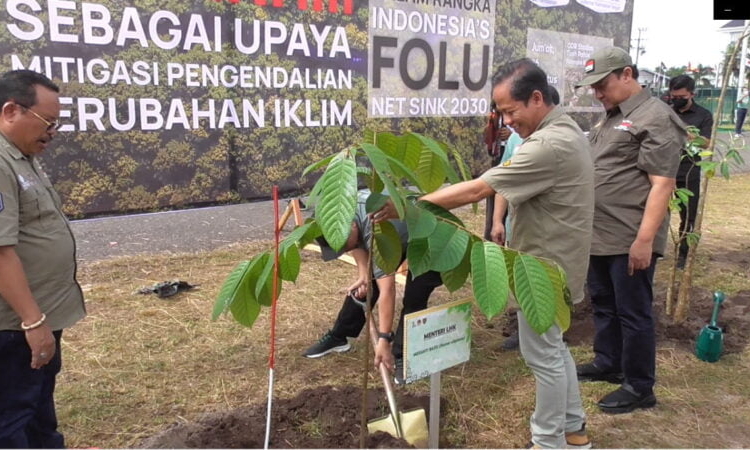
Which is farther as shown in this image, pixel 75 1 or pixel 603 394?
pixel 75 1

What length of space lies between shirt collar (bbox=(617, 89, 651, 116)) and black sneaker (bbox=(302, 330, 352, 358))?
6.84 feet

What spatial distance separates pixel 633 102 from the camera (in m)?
2.91

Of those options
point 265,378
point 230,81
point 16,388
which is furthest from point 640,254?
point 230,81

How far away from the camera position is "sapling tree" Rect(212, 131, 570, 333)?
1.60 metres

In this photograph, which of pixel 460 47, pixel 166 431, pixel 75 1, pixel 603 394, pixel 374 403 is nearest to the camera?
pixel 166 431

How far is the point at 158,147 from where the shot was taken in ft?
17.7

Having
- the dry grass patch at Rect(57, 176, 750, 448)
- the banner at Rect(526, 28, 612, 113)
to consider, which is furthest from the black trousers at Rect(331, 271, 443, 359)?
the banner at Rect(526, 28, 612, 113)

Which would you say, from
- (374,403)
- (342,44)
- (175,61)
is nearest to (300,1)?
(342,44)

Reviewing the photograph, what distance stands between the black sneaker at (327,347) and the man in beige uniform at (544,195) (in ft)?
5.06

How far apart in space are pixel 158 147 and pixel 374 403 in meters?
3.49

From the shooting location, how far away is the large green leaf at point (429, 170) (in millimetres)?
1865

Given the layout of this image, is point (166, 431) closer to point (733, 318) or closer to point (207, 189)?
point (207, 189)

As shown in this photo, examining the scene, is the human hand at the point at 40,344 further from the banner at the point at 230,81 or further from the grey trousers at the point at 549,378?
the banner at the point at 230,81

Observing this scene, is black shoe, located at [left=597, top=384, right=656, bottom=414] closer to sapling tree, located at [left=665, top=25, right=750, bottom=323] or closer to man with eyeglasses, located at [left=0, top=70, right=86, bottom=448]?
sapling tree, located at [left=665, top=25, right=750, bottom=323]
